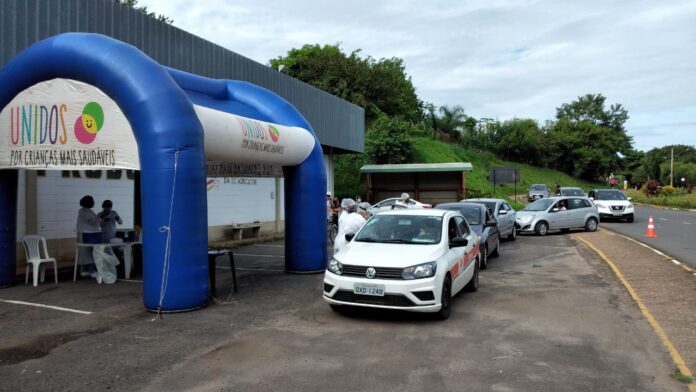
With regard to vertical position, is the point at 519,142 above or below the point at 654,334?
above

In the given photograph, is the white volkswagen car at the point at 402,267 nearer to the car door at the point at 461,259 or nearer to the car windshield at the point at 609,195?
the car door at the point at 461,259

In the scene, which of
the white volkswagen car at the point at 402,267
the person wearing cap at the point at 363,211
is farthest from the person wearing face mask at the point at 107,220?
the white volkswagen car at the point at 402,267

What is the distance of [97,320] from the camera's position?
7633 mm

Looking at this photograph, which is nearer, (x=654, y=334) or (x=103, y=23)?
(x=654, y=334)

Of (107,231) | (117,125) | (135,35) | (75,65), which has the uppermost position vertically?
(135,35)

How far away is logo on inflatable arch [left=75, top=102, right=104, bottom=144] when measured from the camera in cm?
842

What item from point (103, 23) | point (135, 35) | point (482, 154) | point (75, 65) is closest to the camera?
point (75, 65)

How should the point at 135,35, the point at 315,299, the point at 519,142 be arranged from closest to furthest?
the point at 315,299, the point at 135,35, the point at 519,142

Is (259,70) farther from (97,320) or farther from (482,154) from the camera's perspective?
(482,154)

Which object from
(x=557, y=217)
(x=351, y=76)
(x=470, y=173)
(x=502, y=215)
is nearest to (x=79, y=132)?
(x=502, y=215)

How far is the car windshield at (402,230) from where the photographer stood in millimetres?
Answer: 8234

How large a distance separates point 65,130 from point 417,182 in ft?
100

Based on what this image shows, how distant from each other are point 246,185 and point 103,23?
7.96m

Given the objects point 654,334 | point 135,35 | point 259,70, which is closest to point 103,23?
point 135,35
